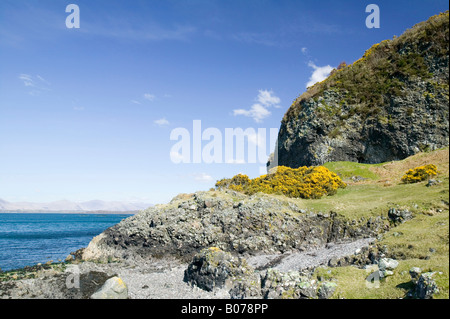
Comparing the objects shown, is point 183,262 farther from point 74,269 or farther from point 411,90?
point 411,90

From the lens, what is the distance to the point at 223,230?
27828 millimetres

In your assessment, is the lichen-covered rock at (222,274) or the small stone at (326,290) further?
the lichen-covered rock at (222,274)

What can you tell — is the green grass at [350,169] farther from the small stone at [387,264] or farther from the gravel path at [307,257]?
the small stone at [387,264]

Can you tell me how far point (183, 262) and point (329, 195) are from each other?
749 inches

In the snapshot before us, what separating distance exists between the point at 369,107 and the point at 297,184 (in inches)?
836

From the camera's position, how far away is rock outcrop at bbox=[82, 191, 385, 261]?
2659cm

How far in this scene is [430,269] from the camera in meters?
11.7

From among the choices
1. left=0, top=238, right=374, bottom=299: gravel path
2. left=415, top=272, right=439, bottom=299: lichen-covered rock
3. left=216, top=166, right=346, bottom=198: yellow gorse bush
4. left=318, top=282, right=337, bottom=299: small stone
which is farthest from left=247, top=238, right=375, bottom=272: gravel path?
left=216, top=166, right=346, bottom=198: yellow gorse bush

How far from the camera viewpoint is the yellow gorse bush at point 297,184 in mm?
33719

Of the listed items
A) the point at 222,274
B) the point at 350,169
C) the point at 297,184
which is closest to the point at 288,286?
the point at 222,274

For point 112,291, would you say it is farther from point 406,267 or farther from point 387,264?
point 406,267

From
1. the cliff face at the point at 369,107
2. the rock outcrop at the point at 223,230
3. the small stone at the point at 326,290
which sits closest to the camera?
the small stone at the point at 326,290

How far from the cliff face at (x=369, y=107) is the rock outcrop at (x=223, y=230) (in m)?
15.0

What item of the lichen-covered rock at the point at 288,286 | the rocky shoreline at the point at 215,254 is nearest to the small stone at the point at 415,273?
the rocky shoreline at the point at 215,254
